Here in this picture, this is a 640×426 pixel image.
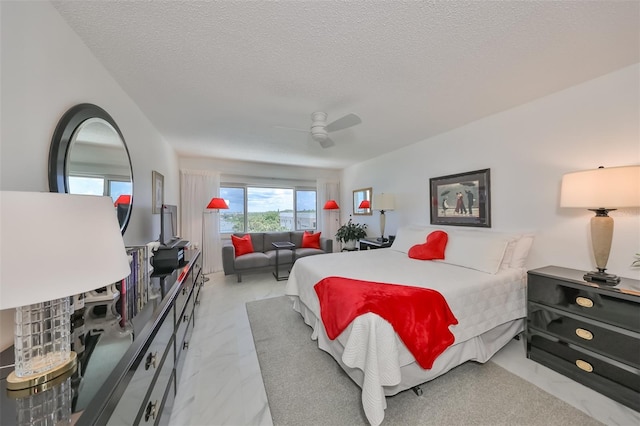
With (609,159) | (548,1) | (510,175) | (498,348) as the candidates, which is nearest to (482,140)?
(510,175)

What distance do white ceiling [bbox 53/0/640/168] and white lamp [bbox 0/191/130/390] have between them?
129cm

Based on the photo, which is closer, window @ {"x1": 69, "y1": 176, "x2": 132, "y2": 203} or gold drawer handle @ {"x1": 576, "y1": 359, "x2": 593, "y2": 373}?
window @ {"x1": 69, "y1": 176, "x2": 132, "y2": 203}

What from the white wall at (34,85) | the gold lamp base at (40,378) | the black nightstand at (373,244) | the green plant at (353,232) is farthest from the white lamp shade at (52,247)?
Answer: the green plant at (353,232)

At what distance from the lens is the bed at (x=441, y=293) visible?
149cm

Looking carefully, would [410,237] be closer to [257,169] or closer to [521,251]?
[521,251]

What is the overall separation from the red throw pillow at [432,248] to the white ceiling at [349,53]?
1.48 metres

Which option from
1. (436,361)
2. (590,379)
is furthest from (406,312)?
(590,379)

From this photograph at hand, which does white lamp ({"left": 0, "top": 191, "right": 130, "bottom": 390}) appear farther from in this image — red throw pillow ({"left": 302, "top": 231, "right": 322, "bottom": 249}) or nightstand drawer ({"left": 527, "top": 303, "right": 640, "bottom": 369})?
red throw pillow ({"left": 302, "top": 231, "right": 322, "bottom": 249})

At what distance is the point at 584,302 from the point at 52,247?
3.10 meters

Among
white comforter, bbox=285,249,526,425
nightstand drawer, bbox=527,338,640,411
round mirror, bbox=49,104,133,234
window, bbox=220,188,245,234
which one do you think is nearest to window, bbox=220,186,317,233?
window, bbox=220,188,245,234

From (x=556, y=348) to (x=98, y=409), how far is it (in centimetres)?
298

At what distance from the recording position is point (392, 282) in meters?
2.07

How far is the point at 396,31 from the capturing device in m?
1.48

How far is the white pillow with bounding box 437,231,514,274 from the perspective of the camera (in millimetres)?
2347
